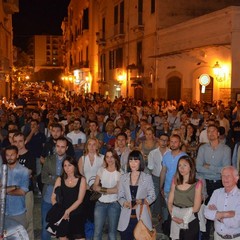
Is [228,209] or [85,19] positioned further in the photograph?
[85,19]

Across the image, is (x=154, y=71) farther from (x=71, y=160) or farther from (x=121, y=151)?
(x=71, y=160)

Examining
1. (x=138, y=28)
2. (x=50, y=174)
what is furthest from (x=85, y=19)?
(x=50, y=174)

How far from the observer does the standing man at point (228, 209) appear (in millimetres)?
5328

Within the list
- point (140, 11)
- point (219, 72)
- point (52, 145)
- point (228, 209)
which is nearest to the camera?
point (228, 209)

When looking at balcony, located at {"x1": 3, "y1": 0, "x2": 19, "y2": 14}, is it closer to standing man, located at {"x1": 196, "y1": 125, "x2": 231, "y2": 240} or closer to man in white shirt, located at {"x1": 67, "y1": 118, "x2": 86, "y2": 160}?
man in white shirt, located at {"x1": 67, "y1": 118, "x2": 86, "y2": 160}

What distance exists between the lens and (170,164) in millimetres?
7195

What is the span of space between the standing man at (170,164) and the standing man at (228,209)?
173cm

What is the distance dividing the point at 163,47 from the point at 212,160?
18421mm

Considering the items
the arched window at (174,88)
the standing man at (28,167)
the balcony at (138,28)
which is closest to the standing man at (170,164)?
the standing man at (28,167)

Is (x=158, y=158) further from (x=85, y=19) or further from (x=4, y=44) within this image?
(x=85, y=19)

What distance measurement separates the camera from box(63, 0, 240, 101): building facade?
19.8m

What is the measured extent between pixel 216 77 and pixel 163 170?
43.1ft

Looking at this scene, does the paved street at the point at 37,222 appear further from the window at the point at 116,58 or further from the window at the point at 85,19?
the window at the point at 85,19

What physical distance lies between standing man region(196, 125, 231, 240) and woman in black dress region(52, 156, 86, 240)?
237cm
